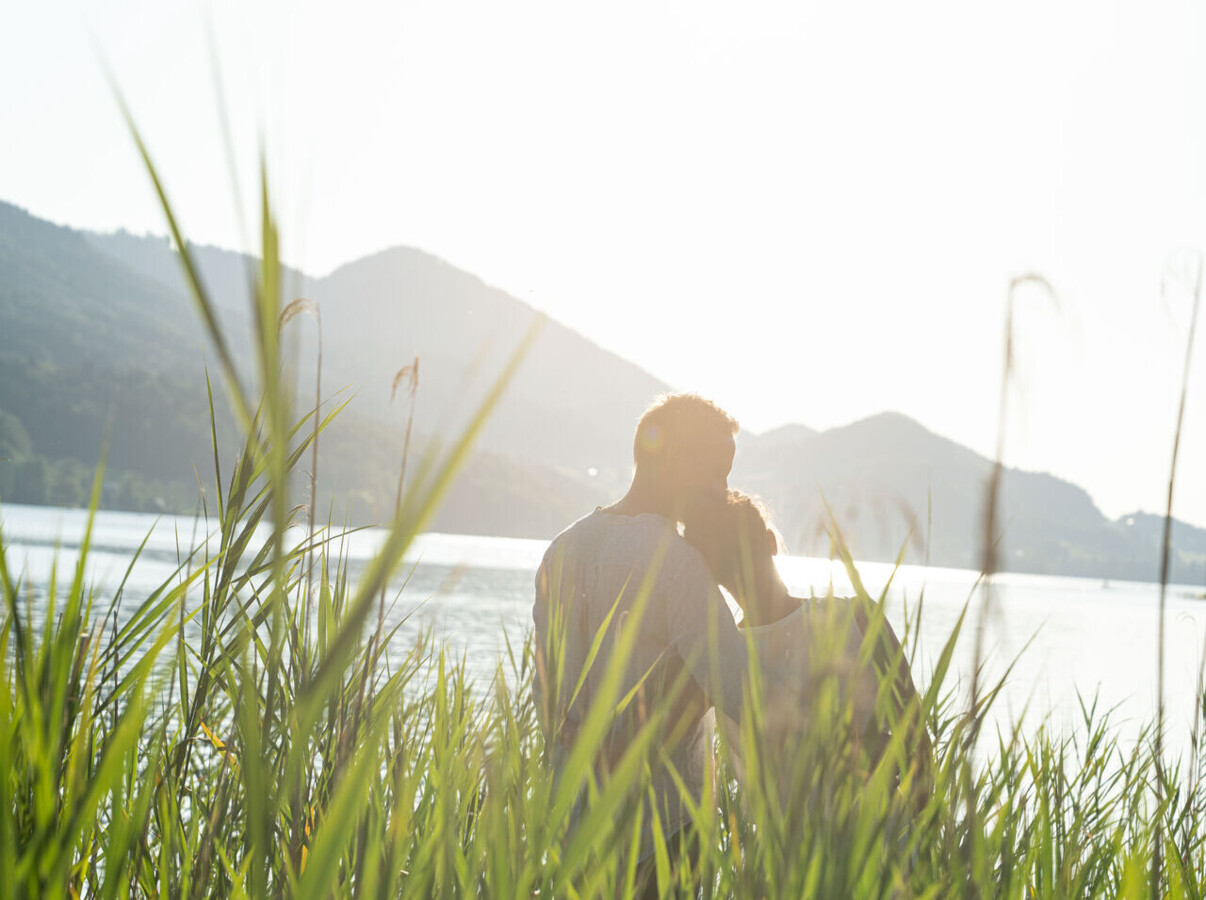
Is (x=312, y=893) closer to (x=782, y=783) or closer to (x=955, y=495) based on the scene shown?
(x=782, y=783)

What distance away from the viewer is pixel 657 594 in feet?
6.90

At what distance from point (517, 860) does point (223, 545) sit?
0.57 m

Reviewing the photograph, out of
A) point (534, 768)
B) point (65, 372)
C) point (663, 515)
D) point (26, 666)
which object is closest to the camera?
point (26, 666)

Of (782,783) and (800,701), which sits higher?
(800,701)

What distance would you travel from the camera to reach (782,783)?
60.4 inches

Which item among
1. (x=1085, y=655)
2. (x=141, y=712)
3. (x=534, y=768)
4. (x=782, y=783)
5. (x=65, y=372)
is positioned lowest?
(x=1085, y=655)

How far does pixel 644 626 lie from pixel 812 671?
122 centimetres

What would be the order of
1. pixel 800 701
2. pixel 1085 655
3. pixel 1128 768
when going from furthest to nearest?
pixel 1085 655 → pixel 1128 768 → pixel 800 701

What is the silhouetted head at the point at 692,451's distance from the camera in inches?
90.4

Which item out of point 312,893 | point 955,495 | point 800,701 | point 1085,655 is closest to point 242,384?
point 312,893

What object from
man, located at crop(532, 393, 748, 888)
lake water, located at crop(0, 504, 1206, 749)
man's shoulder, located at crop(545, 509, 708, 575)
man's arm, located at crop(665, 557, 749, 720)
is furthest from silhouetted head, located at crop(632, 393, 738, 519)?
lake water, located at crop(0, 504, 1206, 749)

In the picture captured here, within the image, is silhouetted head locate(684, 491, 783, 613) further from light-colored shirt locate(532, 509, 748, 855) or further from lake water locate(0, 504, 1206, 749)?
lake water locate(0, 504, 1206, 749)

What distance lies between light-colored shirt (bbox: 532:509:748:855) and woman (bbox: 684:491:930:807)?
0.30 feet

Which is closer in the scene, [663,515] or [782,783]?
[782,783]
